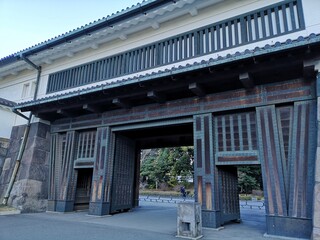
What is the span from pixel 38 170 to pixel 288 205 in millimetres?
9473

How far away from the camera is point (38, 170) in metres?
10.2

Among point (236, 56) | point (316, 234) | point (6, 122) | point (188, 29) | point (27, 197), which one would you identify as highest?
point (188, 29)

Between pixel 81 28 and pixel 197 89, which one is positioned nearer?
pixel 197 89

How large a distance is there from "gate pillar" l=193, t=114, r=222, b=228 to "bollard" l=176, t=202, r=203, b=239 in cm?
108

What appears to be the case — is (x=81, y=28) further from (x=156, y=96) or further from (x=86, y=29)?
(x=156, y=96)

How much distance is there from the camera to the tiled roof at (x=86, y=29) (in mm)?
8195

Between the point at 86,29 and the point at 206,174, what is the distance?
723cm

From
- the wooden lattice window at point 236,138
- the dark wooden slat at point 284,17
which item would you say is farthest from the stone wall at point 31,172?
the dark wooden slat at point 284,17

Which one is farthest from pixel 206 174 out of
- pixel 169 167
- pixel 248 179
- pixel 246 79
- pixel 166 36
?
pixel 169 167

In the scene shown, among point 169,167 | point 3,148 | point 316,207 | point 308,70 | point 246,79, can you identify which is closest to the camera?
point 316,207

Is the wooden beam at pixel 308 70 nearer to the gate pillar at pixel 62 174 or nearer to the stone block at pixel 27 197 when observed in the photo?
the gate pillar at pixel 62 174

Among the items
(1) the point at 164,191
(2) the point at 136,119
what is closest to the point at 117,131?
(2) the point at 136,119

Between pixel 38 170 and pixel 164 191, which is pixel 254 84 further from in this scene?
pixel 164 191

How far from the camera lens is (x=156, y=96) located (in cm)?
782
